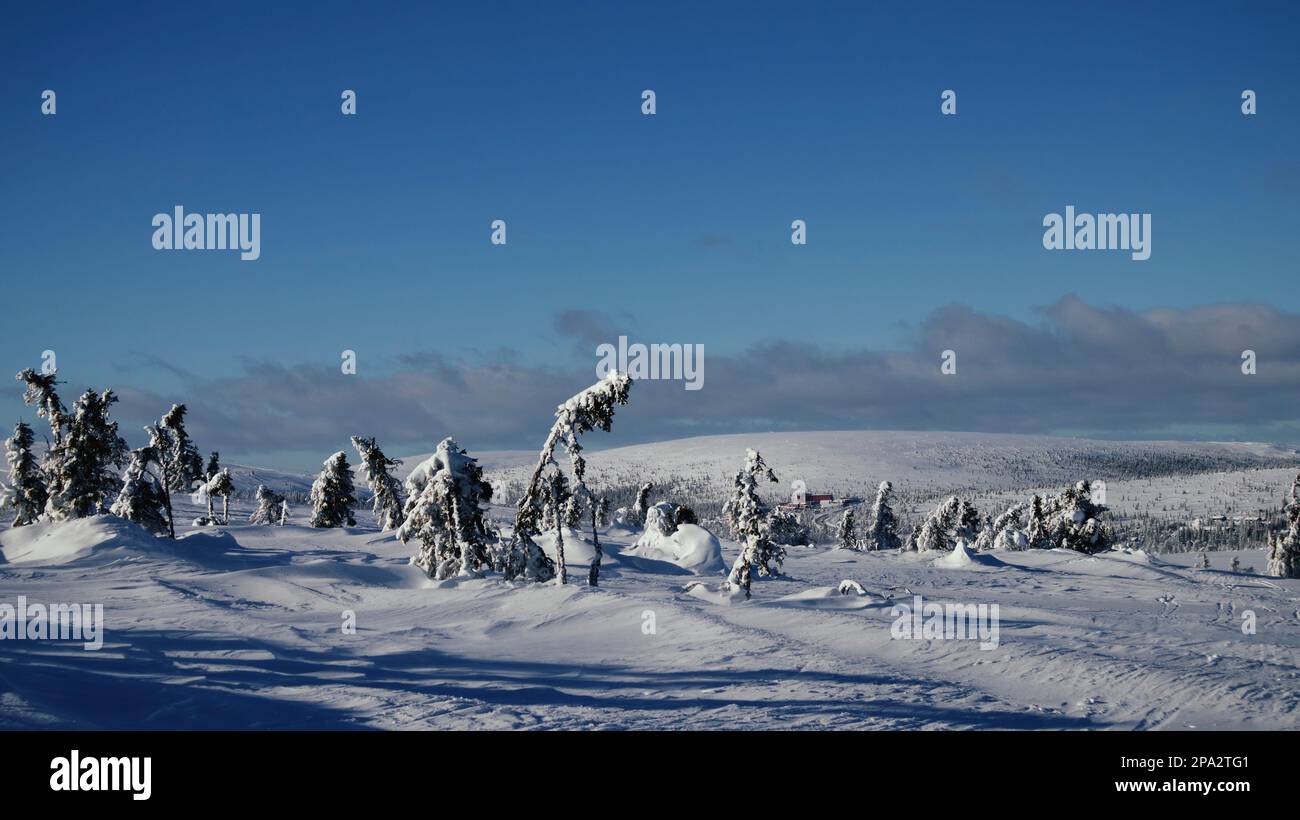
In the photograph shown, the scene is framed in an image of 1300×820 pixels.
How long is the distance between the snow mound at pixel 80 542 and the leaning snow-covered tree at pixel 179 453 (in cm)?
1680

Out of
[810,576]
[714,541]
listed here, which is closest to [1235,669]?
[810,576]

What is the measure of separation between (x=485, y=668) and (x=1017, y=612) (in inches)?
737

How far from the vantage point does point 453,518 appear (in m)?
31.5

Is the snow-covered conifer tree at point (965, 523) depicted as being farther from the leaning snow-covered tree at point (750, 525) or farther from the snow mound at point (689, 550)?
the leaning snow-covered tree at point (750, 525)

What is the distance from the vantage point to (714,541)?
55.7 meters

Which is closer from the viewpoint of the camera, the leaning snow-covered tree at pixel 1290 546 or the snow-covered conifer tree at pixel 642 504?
the leaning snow-covered tree at pixel 1290 546

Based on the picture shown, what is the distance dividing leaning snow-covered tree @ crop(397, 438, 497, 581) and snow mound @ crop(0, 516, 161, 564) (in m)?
13.9

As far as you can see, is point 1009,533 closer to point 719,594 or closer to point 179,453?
point 719,594

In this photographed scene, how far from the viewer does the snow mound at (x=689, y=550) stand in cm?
5258

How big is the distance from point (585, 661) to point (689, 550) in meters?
38.1

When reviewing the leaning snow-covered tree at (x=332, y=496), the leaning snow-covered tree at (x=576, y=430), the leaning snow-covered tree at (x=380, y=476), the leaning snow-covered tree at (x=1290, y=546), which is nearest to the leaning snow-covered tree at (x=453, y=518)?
the leaning snow-covered tree at (x=576, y=430)

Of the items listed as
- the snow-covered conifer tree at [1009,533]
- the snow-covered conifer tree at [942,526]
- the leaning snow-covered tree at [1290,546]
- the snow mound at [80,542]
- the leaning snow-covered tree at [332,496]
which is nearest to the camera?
the snow mound at [80,542]
